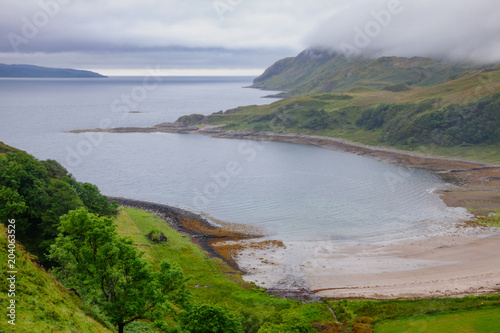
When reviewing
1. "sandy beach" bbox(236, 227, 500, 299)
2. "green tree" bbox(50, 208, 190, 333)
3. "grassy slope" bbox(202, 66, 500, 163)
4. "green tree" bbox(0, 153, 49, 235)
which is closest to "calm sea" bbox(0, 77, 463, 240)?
"sandy beach" bbox(236, 227, 500, 299)

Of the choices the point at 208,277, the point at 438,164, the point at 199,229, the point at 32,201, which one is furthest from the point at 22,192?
the point at 438,164

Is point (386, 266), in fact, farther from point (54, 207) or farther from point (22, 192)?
point (22, 192)

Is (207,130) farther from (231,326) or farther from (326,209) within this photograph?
(231,326)

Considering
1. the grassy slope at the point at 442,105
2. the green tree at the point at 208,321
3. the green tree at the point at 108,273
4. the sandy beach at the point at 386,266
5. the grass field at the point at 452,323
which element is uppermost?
the grassy slope at the point at 442,105

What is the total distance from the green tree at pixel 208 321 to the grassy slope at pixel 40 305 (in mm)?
6019

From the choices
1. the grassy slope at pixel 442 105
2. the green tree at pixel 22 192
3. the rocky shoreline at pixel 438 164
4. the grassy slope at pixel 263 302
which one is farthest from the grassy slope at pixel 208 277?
the grassy slope at pixel 442 105

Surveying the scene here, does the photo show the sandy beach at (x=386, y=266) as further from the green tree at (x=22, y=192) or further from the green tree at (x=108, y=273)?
the green tree at (x=22, y=192)

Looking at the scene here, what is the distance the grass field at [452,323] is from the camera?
1344 inches

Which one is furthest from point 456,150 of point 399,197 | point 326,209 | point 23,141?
point 23,141

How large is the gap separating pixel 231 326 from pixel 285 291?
23.1m

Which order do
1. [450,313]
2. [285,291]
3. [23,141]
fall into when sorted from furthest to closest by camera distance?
[23,141] < [285,291] < [450,313]

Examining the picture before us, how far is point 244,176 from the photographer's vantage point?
112125 mm

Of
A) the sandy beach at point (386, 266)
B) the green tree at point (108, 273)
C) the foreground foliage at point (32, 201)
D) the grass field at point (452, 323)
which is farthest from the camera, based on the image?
the sandy beach at point (386, 266)

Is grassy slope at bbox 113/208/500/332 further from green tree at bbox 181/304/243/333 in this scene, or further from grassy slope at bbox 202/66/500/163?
grassy slope at bbox 202/66/500/163
